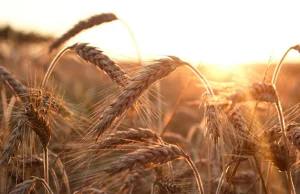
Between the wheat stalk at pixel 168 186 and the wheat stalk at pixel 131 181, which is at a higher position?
the wheat stalk at pixel 131 181

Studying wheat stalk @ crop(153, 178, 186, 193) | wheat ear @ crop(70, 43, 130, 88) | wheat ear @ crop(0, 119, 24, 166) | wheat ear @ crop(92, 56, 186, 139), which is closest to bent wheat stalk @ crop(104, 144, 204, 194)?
wheat ear @ crop(92, 56, 186, 139)

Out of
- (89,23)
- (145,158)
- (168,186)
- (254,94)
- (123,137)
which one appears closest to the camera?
(254,94)

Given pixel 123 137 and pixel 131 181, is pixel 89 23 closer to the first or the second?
pixel 123 137

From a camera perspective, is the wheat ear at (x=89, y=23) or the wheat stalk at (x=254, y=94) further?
the wheat ear at (x=89, y=23)

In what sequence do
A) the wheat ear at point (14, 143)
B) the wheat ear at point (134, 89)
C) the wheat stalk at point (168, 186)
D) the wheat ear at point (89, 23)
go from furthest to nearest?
the wheat ear at point (89, 23), the wheat stalk at point (168, 186), the wheat ear at point (14, 143), the wheat ear at point (134, 89)

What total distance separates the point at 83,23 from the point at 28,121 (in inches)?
71.6

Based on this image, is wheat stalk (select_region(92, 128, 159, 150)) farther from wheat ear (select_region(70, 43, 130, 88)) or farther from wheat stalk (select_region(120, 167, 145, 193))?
wheat ear (select_region(70, 43, 130, 88))

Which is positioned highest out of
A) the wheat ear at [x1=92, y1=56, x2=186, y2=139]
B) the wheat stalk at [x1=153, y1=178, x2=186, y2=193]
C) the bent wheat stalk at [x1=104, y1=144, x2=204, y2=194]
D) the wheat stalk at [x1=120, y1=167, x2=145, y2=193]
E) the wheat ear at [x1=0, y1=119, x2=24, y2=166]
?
the wheat ear at [x1=92, y1=56, x2=186, y2=139]

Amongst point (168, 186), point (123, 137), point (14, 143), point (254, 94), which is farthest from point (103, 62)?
point (254, 94)

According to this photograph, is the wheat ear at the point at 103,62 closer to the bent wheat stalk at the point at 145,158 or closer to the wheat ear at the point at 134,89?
the wheat ear at the point at 134,89

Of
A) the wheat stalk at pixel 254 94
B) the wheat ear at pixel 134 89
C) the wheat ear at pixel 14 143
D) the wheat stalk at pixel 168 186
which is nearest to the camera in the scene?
the wheat stalk at pixel 254 94

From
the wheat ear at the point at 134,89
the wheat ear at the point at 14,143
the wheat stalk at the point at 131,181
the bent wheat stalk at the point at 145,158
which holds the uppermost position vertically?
the wheat ear at the point at 134,89

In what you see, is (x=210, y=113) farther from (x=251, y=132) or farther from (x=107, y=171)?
(x=107, y=171)

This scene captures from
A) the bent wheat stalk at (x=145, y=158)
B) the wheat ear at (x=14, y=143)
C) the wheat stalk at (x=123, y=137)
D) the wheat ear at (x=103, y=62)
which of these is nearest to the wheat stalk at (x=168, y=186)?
the wheat stalk at (x=123, y=137)
